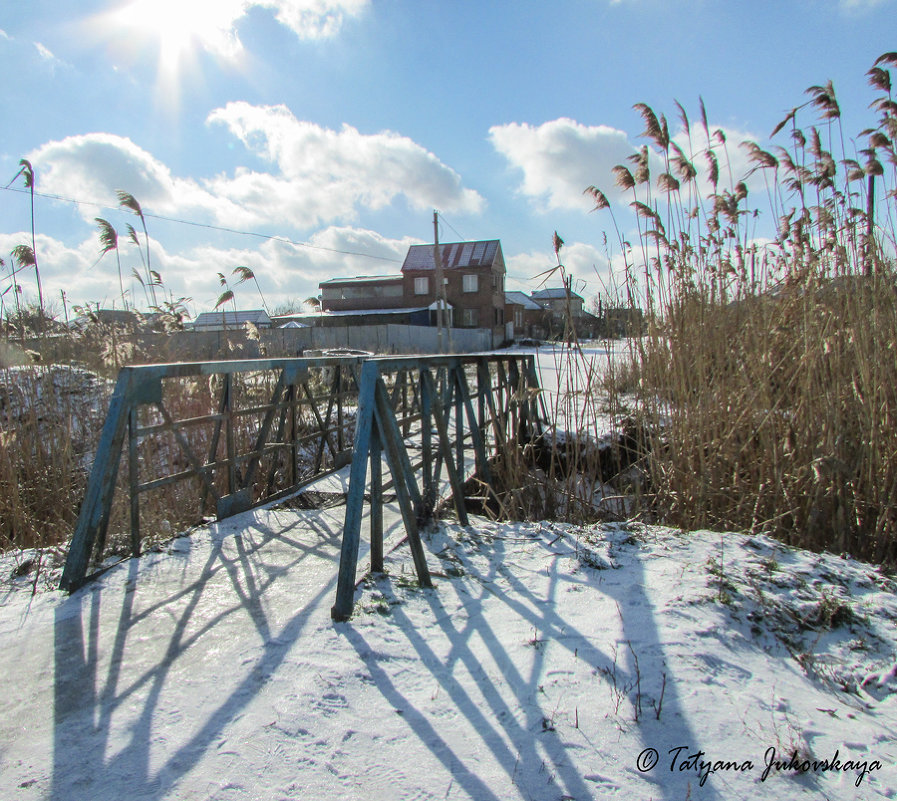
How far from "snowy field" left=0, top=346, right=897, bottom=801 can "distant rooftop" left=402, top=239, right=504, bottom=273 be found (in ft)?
132

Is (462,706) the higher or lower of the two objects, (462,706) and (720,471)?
the lower

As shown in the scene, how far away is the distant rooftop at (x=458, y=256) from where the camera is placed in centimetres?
4231

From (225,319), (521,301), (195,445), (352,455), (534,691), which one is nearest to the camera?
(534,691)

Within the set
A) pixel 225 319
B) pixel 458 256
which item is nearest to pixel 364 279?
pixel 458 256

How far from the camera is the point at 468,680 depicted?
2.03m

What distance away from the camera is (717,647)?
2.18m

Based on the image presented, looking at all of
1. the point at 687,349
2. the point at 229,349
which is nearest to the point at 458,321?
the point at 229,349

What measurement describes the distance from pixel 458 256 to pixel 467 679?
4274cm

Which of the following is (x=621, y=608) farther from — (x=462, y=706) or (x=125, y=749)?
(x=125, y=749)

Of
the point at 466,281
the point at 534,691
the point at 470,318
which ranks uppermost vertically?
the point at 466,281

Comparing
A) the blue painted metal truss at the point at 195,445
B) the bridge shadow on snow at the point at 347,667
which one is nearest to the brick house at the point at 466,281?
the blue painted metal truss at the point at 195,445

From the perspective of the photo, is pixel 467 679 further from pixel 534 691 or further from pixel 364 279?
pixel 364 279

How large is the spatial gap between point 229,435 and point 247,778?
2.73 m

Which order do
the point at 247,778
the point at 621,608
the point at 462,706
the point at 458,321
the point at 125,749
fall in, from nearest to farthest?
1. the point at 247,778
2. the point at 125,749
3. the point at 462,706
4. the point at 621,608
5. the point at 458,321
